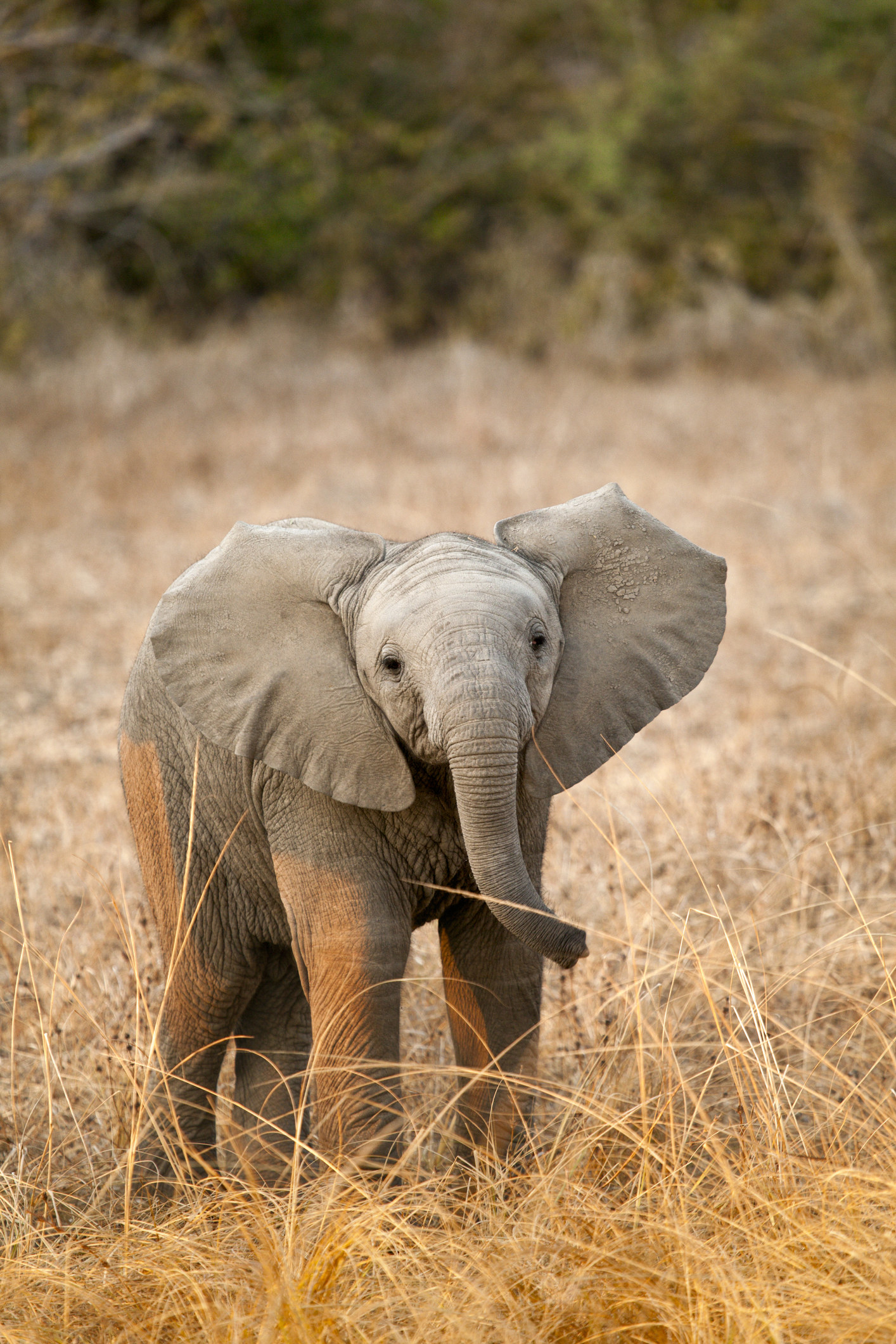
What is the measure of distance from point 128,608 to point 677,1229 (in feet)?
21.8

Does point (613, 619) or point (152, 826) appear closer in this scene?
point (613, 619)

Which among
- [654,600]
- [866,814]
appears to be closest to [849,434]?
[866,814]

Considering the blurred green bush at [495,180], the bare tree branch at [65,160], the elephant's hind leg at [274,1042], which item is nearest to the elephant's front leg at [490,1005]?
the elephant's hind leg at [274,1042]

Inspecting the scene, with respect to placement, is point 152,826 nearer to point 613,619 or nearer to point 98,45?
point 613,619

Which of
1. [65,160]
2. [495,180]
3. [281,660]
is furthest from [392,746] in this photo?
[495,180]

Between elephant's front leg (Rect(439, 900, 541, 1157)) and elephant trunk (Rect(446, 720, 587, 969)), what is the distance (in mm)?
461

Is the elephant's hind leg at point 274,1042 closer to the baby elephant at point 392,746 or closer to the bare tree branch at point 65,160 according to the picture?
the baby elephant at point 392,746

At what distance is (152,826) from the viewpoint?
2.95 m

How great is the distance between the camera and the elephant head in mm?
2271

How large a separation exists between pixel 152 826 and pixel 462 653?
108 cm

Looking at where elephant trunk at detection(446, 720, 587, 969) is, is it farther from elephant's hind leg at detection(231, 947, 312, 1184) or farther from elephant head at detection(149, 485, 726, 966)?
elephant's hind leg at detection(231, 947, 312, 1184)

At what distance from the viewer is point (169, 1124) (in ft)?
9.95

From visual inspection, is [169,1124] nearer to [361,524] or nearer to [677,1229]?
[677,1229]

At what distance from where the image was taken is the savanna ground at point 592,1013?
2.16 metres
